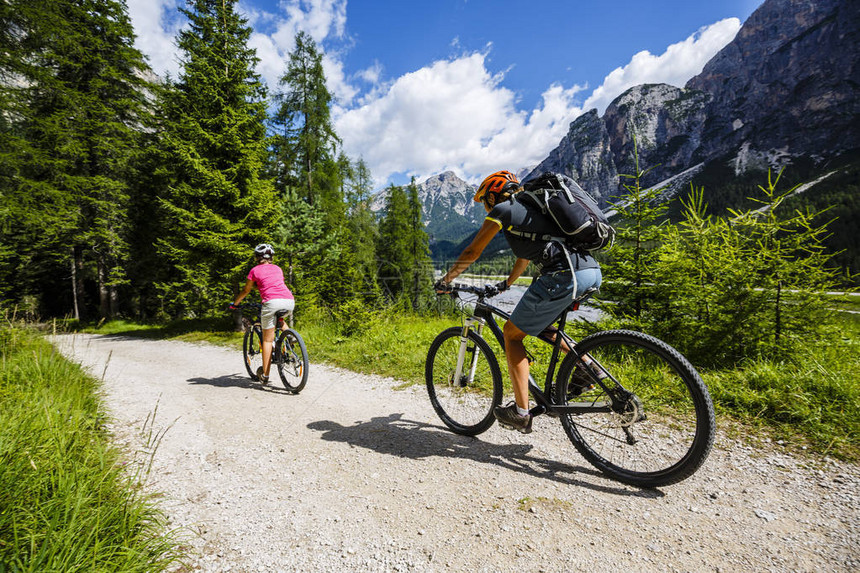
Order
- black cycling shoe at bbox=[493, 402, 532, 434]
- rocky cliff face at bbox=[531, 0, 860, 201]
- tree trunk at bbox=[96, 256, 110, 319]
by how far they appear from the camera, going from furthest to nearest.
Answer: rocky cliff face at bbox=[531, 0, 860, 201] < tree trunk at bbox=[96, 256, 110, 319] < black cycling shoe at bbox=[493, 402, 532, 434]

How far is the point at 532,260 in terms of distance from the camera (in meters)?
2.78

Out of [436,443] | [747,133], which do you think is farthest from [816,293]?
[747,133]

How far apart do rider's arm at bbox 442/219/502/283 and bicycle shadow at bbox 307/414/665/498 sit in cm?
163

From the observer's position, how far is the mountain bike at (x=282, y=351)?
16.6 ft

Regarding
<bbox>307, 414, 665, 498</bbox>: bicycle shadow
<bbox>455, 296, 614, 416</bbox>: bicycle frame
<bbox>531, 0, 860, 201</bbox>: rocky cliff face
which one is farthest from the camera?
<bbox>531, 0, 860, 201</bbox>: rocky cliff face

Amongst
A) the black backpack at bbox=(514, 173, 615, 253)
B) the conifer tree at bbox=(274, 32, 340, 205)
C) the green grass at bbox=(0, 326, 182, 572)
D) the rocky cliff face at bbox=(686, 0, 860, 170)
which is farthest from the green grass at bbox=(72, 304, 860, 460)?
the rocky cliff face at bbox=(686, 0, 860, 170)

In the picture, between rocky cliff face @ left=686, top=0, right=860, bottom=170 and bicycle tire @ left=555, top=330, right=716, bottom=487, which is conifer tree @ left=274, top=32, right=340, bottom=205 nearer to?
bicycle tire @ left=555, top=330, right=716, bottom=487

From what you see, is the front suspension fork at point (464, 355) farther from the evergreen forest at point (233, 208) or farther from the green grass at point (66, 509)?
the evergreen forest at point (233, 208)

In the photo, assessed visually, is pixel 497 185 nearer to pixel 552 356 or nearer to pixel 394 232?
pixel 552 356

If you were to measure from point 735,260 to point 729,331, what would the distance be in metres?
1.04

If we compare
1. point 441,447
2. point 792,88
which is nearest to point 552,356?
point 441,447

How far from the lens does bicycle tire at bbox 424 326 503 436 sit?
11.2 feet

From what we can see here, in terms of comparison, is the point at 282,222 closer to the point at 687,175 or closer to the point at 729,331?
the point at 729,331

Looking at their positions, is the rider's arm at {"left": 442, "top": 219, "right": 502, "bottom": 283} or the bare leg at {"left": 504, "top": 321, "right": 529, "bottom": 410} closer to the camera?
the rider's arm at {"left": 442, "top": 219, "right": 502, "bottom": 283}
